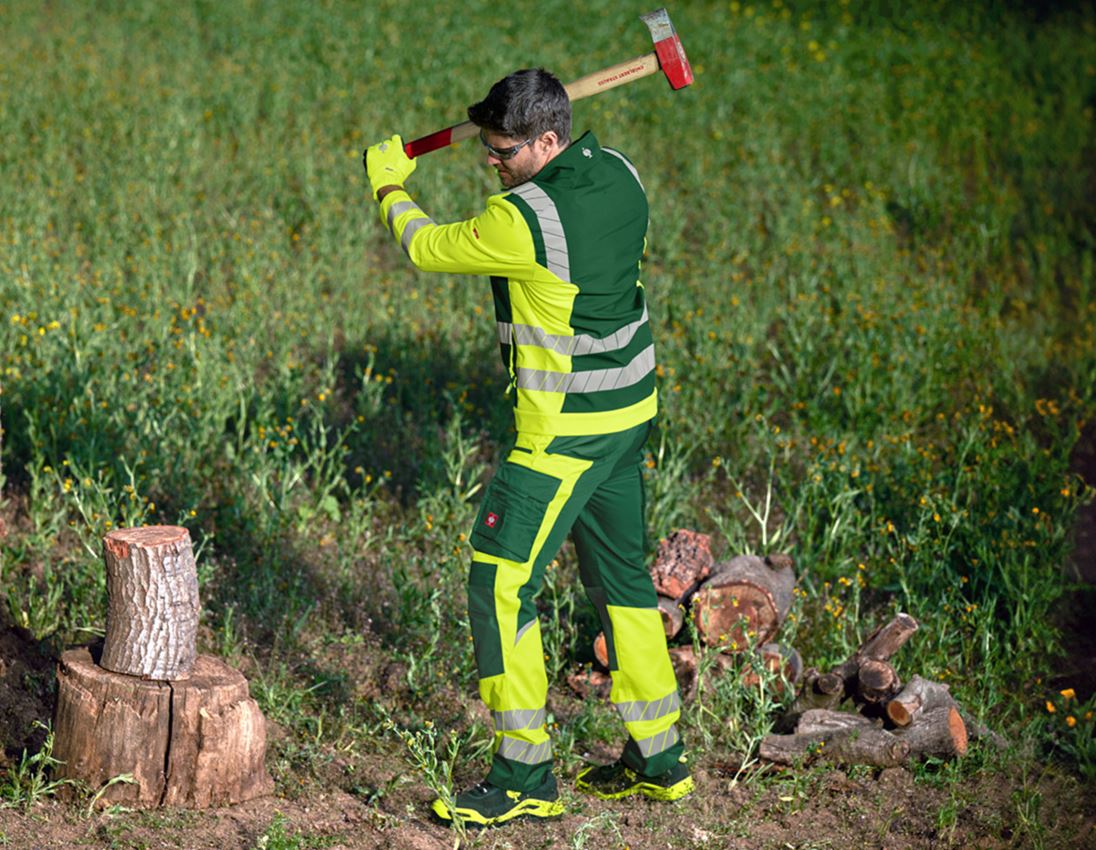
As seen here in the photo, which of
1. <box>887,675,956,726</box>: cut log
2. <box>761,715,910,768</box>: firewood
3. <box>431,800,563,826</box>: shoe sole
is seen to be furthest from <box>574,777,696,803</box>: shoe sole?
<box>887,675,956,726</box>: cut log

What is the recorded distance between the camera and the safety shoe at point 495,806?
418 centimetres

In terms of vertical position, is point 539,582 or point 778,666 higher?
point 539,582

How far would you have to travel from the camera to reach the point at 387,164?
13.9 feet

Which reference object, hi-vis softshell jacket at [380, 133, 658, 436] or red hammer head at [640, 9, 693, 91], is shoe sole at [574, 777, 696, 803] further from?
red hammer head at [640, 9, 693, 91]

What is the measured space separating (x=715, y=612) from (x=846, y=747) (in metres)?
0.73

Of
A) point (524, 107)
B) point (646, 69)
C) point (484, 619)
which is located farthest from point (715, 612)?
point (524, 107)

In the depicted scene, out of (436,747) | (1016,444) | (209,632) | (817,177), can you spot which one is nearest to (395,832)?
(436,747)

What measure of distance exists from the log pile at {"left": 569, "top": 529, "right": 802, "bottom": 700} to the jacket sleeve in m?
1.76

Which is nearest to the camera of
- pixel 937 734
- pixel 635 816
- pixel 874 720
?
pixel 635 816

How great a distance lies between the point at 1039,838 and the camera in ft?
14.6

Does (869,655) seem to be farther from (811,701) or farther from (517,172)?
(517,172)

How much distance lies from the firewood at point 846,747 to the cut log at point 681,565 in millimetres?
741

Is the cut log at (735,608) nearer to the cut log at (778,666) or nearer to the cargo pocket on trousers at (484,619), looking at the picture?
the cut log at (778,666)

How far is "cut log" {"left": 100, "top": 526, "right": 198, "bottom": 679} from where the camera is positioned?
13.1ft
